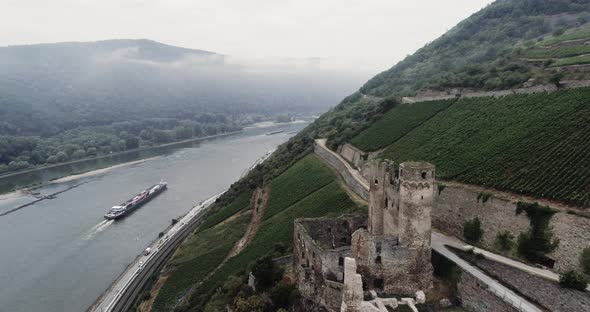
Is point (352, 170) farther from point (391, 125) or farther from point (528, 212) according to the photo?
point (528, 212)

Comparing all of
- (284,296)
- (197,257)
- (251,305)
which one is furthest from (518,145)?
(197,257)

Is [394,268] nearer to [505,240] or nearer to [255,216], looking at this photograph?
[505,240]

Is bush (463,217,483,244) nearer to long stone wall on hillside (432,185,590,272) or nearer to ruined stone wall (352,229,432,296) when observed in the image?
long stone wall on hillside (432,185,590,272)

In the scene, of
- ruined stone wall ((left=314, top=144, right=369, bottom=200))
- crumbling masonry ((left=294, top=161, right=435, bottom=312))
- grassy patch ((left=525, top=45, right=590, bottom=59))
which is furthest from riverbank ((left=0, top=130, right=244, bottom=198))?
grassy patch ((left=525, top=45, right=590, bottom=59))

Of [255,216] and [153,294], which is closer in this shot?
[153,294]

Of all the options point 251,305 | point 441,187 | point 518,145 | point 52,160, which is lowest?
point 52,160

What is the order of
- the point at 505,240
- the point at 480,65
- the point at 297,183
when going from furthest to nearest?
the point at 480,65 → the point at 297,183 → the point at 505,240

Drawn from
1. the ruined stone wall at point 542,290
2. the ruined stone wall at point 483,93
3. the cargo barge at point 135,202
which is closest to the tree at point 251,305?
the ruined stone wall at point 542,290
